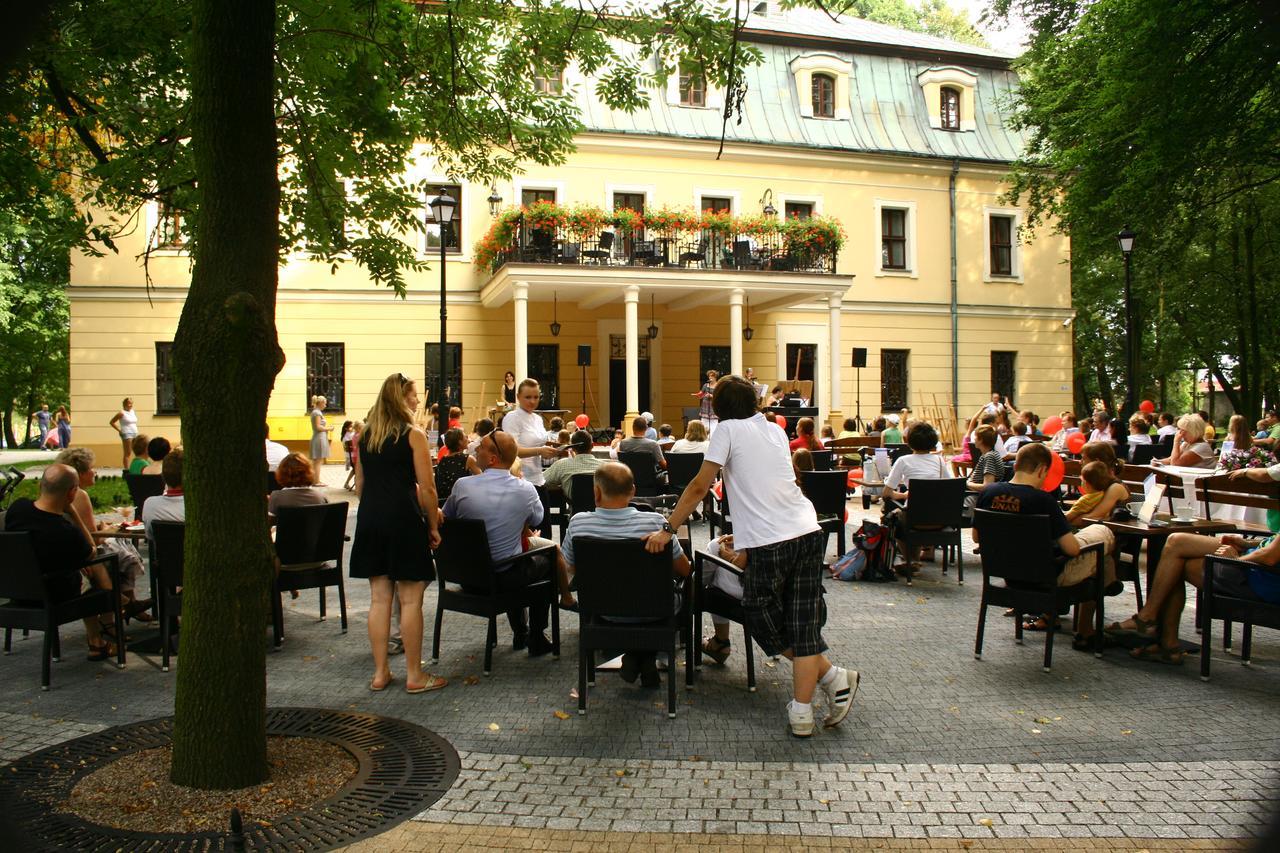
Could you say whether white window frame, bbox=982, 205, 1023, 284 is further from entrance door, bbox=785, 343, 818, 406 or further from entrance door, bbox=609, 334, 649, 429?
entrance door, bbox=609, 334, 649, 429

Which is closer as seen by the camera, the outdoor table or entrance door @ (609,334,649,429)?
the outdoor table

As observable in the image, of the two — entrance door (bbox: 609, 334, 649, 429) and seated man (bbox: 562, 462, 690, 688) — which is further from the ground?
entrance door (bbox: 609, 334, 649, 429)

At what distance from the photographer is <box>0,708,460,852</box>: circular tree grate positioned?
3357 millimetres

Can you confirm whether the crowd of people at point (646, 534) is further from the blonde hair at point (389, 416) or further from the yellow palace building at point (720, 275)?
the yellow palace building at point (720, 275)

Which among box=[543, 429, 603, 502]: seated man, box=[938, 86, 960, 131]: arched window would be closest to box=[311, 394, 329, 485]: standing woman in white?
box=[543, 429, 603, 502]: seated man

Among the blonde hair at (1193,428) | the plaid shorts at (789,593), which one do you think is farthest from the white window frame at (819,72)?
the plaid shorts at (789,593)

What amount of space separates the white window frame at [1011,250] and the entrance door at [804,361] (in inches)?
249

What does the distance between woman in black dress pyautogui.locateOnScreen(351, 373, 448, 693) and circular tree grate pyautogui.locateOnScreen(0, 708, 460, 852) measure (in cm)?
59

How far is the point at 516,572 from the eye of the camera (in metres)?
5.82

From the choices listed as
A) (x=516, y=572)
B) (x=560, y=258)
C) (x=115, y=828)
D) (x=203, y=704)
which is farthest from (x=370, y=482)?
(x=560, y=258)

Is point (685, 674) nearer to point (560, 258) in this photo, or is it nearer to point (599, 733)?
point (599, 733)

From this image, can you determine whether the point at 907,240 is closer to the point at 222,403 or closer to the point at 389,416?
the point at 389,416

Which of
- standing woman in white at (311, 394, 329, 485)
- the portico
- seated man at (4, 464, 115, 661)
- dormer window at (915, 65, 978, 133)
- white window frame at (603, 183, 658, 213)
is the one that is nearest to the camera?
seated man at (4, 464, 115, 661)

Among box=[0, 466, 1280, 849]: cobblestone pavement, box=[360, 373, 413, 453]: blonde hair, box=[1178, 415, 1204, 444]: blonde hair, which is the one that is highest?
box=[360, 373, 413, 453]: blonde hair
